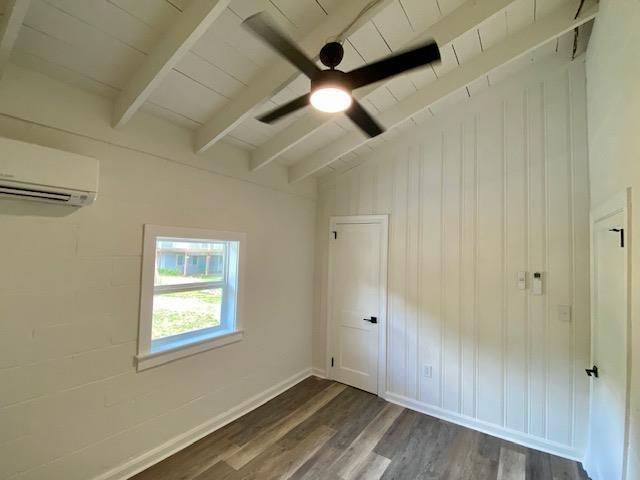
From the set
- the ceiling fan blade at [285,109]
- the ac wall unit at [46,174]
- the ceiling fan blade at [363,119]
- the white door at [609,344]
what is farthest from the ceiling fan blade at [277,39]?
the white door at [609,344]

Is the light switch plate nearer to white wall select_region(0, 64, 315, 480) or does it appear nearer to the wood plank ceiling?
the wood plank ceiling

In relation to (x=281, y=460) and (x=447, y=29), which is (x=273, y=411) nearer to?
(x=281, y=460)

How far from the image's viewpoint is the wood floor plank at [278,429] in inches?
92.9

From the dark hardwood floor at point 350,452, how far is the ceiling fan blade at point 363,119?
2488 mm

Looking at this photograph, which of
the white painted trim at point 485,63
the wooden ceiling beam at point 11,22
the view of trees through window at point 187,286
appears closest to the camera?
the wooden ceiling beam at point 11,22

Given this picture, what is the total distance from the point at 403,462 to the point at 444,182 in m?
2.61

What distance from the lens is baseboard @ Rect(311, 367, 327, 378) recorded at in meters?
3.91

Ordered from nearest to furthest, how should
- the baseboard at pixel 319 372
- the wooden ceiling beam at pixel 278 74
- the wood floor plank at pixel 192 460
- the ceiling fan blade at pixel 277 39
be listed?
the ceiling fan blade at pixel 277 39
the wooden ceiling beam at pixel 278 74
the wood floor plank at pixel 192 460
the baseboard at pixel 319 372

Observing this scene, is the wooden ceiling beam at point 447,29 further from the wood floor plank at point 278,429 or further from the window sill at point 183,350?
the wood floor plank at point 278,429

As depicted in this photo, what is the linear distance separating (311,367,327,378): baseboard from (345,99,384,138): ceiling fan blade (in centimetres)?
318

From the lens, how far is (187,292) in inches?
105

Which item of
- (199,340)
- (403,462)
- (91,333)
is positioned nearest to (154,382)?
(199,340)

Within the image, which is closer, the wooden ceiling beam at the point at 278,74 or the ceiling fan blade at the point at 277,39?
the ceiling fan blade at the point at 277,39

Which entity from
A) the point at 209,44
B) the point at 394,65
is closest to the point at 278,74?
the point at 209,44
